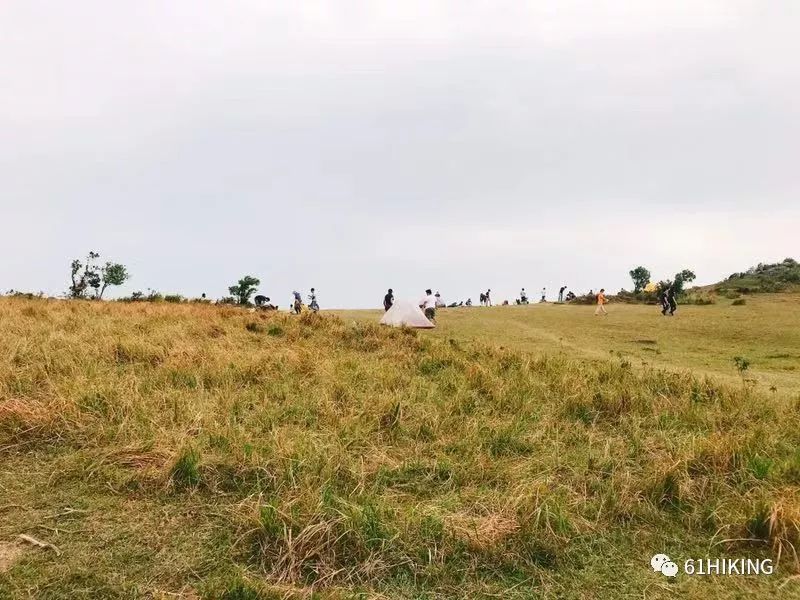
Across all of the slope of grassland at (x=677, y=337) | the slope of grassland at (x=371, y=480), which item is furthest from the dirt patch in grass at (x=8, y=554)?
the slope of grassland at (x=677, y=337)

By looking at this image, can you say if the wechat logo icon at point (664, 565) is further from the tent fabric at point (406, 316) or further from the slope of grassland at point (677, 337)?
the tent fabric at point (406, 316)

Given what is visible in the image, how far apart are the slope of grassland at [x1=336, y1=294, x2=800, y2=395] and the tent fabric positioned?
31.6 inches

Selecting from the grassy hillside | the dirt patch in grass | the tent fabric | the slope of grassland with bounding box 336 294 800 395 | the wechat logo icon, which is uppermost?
the grassy hillside

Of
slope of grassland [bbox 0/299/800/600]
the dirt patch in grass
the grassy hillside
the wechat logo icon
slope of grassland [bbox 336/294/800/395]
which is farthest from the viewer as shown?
the grassy hillside

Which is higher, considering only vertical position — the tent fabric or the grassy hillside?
the grassy hillside

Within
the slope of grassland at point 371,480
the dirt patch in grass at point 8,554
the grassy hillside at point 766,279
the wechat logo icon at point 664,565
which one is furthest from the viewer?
the grassy hillside at point 766,279

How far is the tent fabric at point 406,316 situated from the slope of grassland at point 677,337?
2.64ft

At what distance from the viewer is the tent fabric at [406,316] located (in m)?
20.6

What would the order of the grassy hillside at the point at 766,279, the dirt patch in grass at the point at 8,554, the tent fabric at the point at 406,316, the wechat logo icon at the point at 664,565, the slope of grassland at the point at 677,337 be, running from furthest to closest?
the grassy hillside at the point at 766,279 → the tent fabric at the point at 406,316 → the slope of grassland at the point at 677,337 → the wechat logo icon at the point at 664,565 → the dirt patch in grass at the point at 8,554

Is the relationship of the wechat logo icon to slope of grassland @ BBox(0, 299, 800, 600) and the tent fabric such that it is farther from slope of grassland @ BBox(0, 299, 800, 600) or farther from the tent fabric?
the tent fabric

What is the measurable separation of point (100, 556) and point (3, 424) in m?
3.04

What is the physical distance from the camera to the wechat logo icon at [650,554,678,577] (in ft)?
14.0

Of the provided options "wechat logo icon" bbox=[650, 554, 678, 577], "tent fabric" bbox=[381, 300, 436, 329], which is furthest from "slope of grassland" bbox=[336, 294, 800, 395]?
"wechat logo icon" bbox=[650, 554, 678, 577]

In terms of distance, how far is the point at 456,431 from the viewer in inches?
275
